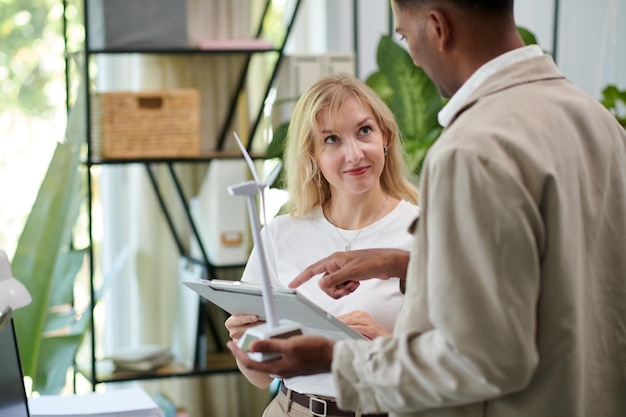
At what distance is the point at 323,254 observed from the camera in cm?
209

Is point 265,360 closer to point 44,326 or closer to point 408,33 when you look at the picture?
point 408,33

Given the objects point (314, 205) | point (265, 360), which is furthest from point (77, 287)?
point (265, 360)

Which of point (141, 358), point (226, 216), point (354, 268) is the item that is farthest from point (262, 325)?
point (141, 358)

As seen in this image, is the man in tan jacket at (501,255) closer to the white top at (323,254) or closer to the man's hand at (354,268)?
the man's hand at (354,268)

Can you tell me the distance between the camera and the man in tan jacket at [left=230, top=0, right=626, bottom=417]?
1059 millimetres

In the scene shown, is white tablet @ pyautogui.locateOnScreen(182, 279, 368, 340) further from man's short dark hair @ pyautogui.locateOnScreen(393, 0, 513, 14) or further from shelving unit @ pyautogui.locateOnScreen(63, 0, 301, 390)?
shelving unit @ pyautogui.locateOnScreen(63, 0, 301, 390)

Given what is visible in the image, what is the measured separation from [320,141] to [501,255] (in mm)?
1117

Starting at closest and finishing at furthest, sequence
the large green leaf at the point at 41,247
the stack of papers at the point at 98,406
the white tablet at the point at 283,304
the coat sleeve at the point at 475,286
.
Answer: the coat sleeve at the point at 475,286
the white tablet at the point at 283,304
the stack of papers at the point at 98,406
the large green leaf at the point at 41,247

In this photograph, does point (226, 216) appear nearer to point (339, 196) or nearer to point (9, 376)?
point (339, 196)

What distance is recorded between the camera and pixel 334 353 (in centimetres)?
118

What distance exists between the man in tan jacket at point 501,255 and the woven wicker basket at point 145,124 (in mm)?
1954

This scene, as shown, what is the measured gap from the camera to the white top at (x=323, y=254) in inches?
77.0

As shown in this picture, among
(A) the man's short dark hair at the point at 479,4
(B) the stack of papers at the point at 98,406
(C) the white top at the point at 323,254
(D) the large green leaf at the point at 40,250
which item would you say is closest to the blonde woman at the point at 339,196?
(C) the white top at the point at 323,254

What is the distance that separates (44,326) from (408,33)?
7.81 feet
